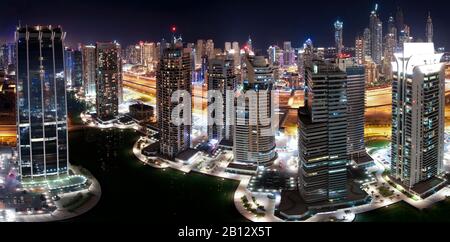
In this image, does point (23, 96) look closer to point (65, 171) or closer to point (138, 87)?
point (65, 171)

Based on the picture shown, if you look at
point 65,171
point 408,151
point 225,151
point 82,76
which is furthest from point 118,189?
point 82,76

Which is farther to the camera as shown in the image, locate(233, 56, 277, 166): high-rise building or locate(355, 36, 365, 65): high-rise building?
locate(355, 36, 365, 65): high-rise building

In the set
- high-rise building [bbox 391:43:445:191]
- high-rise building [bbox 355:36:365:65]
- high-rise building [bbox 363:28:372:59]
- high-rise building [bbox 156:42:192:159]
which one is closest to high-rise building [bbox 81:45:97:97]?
high-rise building [bbox 156:42:192:159]

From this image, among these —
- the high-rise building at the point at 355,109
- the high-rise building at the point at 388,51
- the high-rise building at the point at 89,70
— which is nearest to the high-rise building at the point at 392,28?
the high-rise building at the point at 388,51

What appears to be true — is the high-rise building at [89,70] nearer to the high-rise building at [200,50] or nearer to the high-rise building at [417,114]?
the high-rise building at [200,50]

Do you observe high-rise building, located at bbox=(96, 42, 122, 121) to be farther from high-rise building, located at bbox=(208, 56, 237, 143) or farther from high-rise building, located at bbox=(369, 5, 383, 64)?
high-rise building, located at bbox=(369, 5, 383, 64)
